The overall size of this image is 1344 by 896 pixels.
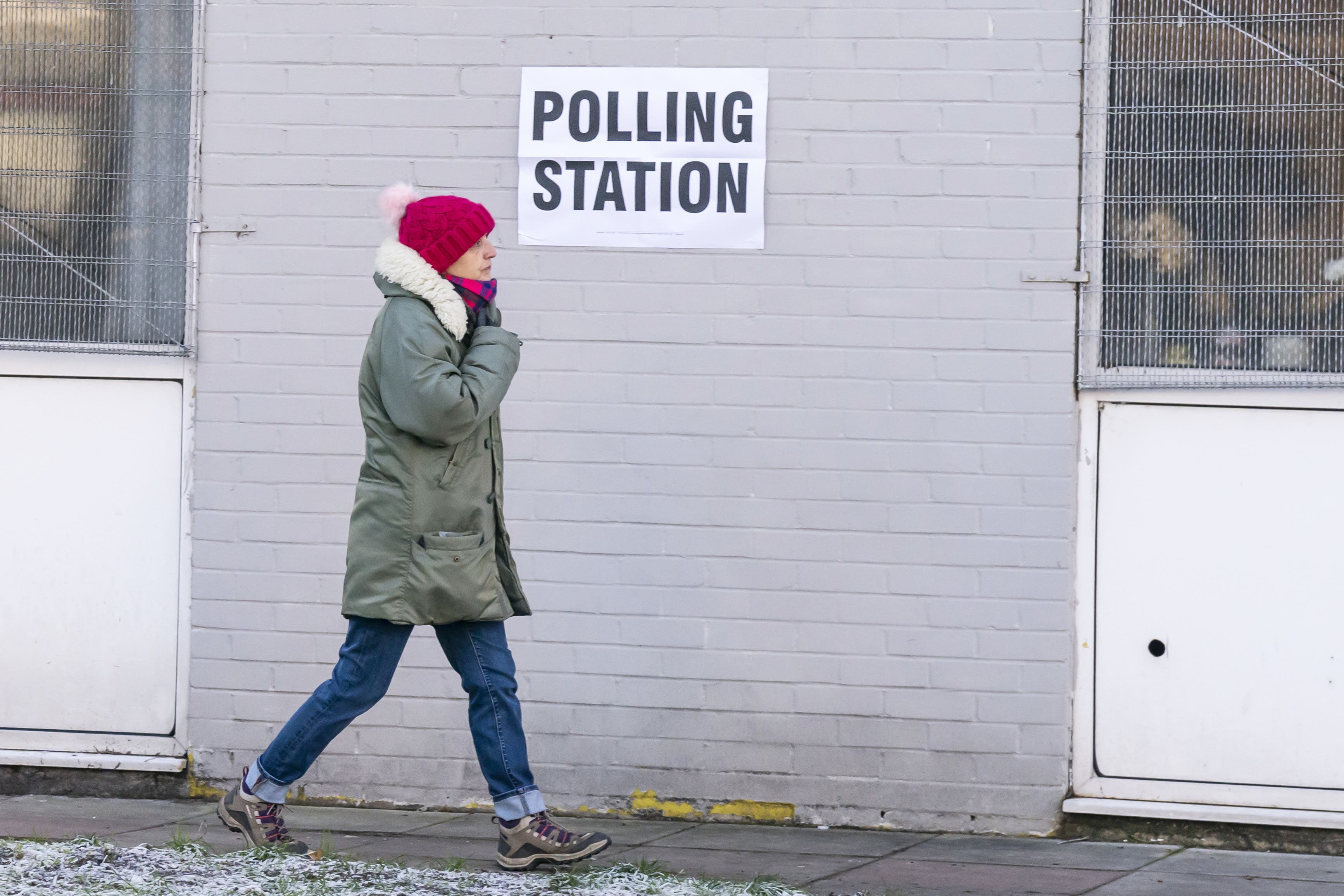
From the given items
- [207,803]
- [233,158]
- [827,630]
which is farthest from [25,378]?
[827,630]

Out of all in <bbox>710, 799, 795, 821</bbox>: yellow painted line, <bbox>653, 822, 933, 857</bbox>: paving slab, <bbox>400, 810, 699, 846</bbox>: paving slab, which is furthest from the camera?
<bbox>710, 799, 795, 821</bbox>: yellow painted line

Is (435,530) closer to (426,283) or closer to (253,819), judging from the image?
(426,283)

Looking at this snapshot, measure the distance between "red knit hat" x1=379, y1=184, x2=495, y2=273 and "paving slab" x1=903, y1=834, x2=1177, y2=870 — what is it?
2.27 metres

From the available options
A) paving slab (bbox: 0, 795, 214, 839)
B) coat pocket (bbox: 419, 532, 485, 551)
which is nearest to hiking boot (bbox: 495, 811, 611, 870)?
coat pocket (bbox: 419, 532, 485, 551)

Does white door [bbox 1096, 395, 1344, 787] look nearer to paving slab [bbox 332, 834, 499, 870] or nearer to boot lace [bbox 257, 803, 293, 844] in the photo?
paving slab [bbox 332, 834, 499, 870]

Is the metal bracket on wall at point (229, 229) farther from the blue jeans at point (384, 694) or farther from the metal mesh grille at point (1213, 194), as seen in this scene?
the metal mesh grille at point (1213, 194)

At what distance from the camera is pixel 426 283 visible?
4.13m

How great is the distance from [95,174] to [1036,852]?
3910 mm

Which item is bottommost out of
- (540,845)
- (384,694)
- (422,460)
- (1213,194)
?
(540,845)

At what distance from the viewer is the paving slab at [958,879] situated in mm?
4277

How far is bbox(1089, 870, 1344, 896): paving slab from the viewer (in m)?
4.31

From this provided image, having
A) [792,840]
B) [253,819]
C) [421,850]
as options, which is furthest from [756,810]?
[253,819]

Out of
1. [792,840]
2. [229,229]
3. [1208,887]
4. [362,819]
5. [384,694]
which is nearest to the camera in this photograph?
[384,694]

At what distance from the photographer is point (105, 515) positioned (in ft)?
17.7
